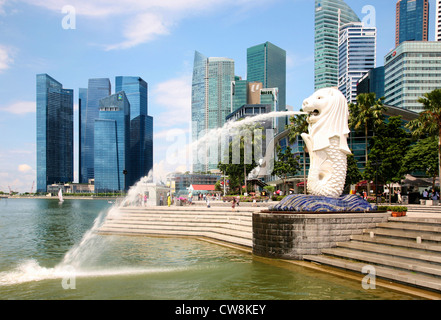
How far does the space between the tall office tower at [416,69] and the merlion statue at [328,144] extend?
129m

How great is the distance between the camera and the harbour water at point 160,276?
1141cm

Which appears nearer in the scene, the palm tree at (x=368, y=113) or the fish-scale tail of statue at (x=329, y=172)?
the fish-scale tail of statue at (x=329, y=172)

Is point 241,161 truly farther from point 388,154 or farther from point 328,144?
point 328,144

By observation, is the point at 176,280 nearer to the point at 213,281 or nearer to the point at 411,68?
the point at 213,281

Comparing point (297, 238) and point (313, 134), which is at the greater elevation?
point (313, 134)

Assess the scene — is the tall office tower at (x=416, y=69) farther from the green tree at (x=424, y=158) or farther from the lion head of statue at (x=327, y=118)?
the lion head of statue at (x=327, y=118)

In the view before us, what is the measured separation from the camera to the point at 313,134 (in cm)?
1934

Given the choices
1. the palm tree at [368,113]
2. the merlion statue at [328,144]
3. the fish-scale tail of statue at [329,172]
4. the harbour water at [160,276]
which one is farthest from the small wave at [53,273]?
the palm tree at [368,113]

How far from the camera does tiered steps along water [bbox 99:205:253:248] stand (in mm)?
23969

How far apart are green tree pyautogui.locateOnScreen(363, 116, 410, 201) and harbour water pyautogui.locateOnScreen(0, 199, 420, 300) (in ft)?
77.3

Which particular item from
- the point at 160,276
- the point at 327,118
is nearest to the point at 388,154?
the point at 327,118

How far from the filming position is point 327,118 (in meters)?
19.0
